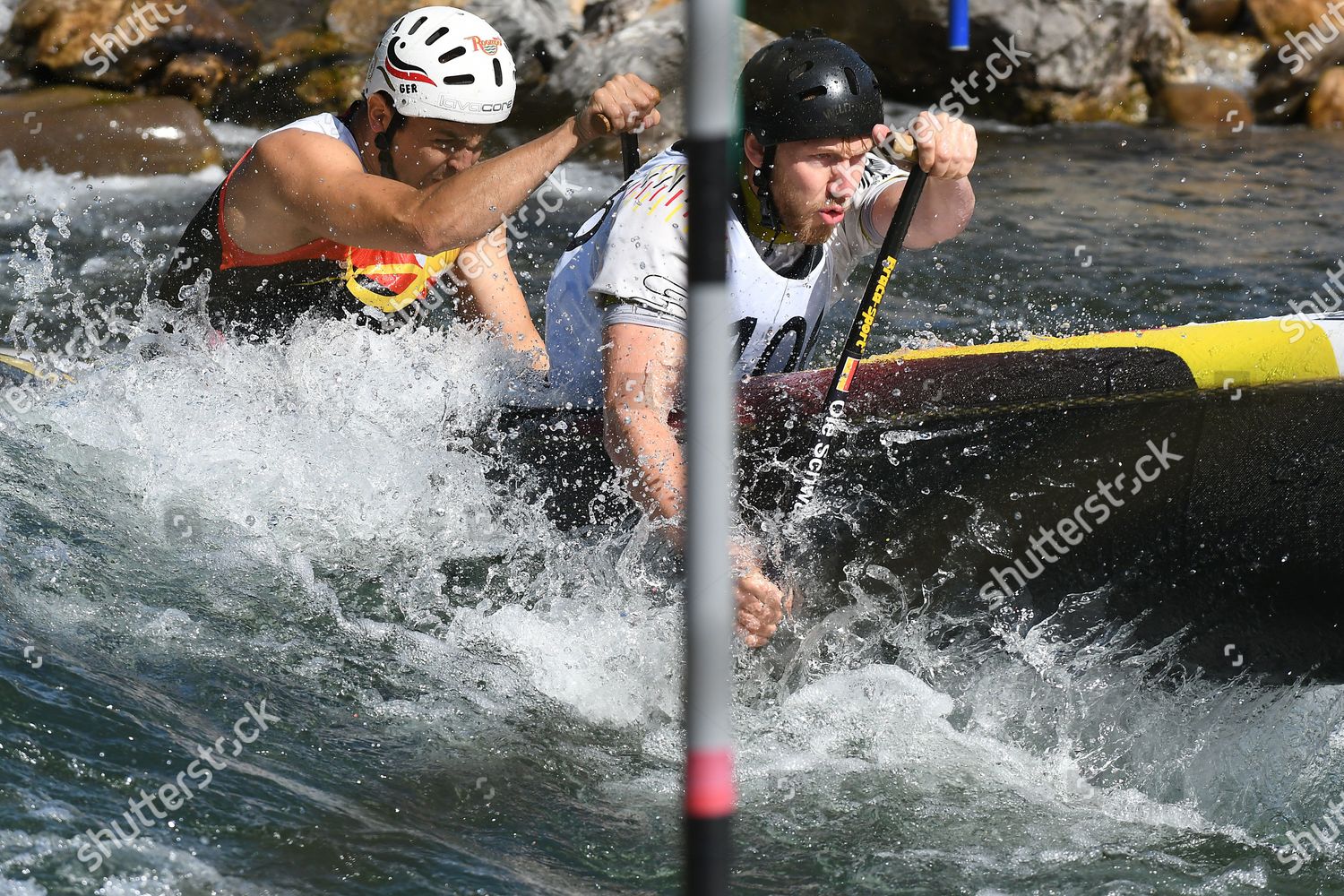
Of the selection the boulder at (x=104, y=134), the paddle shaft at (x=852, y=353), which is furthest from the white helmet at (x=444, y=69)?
the boulder at (x=104, y=134)

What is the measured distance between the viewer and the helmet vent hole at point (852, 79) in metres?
3.41

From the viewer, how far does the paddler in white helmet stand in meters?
4.23

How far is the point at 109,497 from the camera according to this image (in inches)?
173

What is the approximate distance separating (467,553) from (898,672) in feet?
4.31

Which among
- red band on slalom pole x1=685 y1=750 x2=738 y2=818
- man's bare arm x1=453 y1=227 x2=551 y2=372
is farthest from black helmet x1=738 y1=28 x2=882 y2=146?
red band on slalom pole x1=685 y1=750 x2=738 y2=818

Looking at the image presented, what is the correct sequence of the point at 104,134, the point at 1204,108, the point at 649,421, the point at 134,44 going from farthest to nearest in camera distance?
the point at 1204,108 < the point at 134,44 < the point at 104,134 < the point at 649,421

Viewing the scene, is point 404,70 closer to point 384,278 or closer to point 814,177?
point 384,278

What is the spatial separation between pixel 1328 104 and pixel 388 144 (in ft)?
36.5

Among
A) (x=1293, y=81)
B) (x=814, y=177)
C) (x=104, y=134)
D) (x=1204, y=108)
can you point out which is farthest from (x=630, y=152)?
(x=1293, y=81)

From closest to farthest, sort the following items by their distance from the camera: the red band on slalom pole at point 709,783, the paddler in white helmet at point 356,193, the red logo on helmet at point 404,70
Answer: the red band on slalom pole at point 709,783
the paddler in white helmet at point 356,193
the red logo on helmet at point 404,70

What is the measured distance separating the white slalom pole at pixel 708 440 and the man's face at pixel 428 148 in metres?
3.11

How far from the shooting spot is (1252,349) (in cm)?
321

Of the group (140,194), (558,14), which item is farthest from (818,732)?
(558,14)

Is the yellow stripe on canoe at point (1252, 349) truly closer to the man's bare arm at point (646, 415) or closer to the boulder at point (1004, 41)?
the man's bare arm at point (646, 415)
